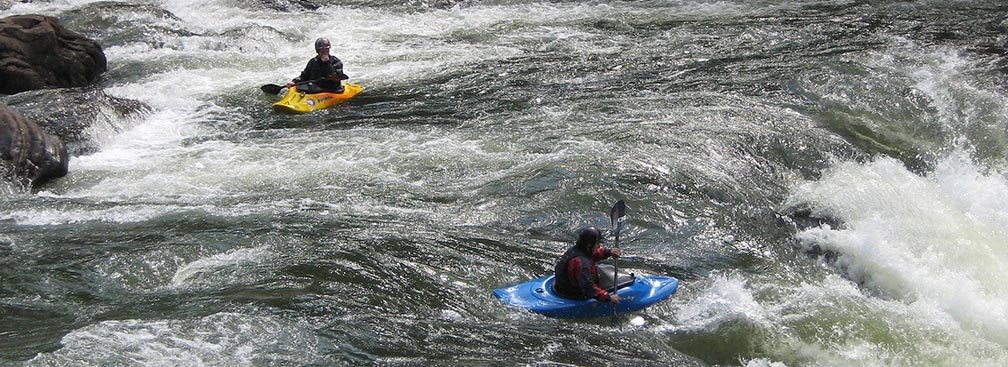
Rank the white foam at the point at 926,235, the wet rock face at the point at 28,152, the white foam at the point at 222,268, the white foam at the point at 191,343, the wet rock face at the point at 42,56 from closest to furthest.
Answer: the white foam at the point at 191,343 → the white foam at the point at 222,268 → the white foam at the point at 926,235 → the wet rock face at the point at 28,152 → the wet rock face at the point at 42,56

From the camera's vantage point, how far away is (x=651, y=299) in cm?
673

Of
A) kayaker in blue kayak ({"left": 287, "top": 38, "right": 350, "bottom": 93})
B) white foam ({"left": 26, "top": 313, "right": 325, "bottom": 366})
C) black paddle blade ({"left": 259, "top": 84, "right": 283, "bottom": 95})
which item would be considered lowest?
white foam ({"left": 26, "top": 313, "right": 325, "bottom": 366})

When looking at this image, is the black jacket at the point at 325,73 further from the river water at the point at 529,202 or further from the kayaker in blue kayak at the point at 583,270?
the kayaker in blue kayak at the point at 583,270

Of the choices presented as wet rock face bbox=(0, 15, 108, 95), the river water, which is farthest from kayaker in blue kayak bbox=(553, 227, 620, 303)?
wet rock face bbox=(0, 15, 108, 95)

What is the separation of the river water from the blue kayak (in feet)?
0.28

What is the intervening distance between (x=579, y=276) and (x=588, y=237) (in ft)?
0.87

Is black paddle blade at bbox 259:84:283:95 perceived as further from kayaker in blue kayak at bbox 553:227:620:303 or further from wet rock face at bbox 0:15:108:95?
kayaker in blue kayak at bbox 553:227:620:303

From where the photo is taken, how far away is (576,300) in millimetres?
6680

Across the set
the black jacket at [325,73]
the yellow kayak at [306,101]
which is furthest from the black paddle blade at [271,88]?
the black jacket at [325,73]

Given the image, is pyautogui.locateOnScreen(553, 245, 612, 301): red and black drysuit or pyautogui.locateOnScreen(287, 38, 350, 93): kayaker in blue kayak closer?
pyautogui.locateOnScreen(553, 245, 612, 301): red and black drysuit

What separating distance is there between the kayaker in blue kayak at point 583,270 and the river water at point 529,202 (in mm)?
219

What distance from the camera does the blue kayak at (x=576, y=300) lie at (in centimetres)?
662

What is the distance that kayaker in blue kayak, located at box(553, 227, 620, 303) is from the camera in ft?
21.8

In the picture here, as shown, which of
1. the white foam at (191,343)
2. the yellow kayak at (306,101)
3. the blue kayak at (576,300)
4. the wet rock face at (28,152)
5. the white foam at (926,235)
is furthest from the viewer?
the yellow kayak at (306,101)
